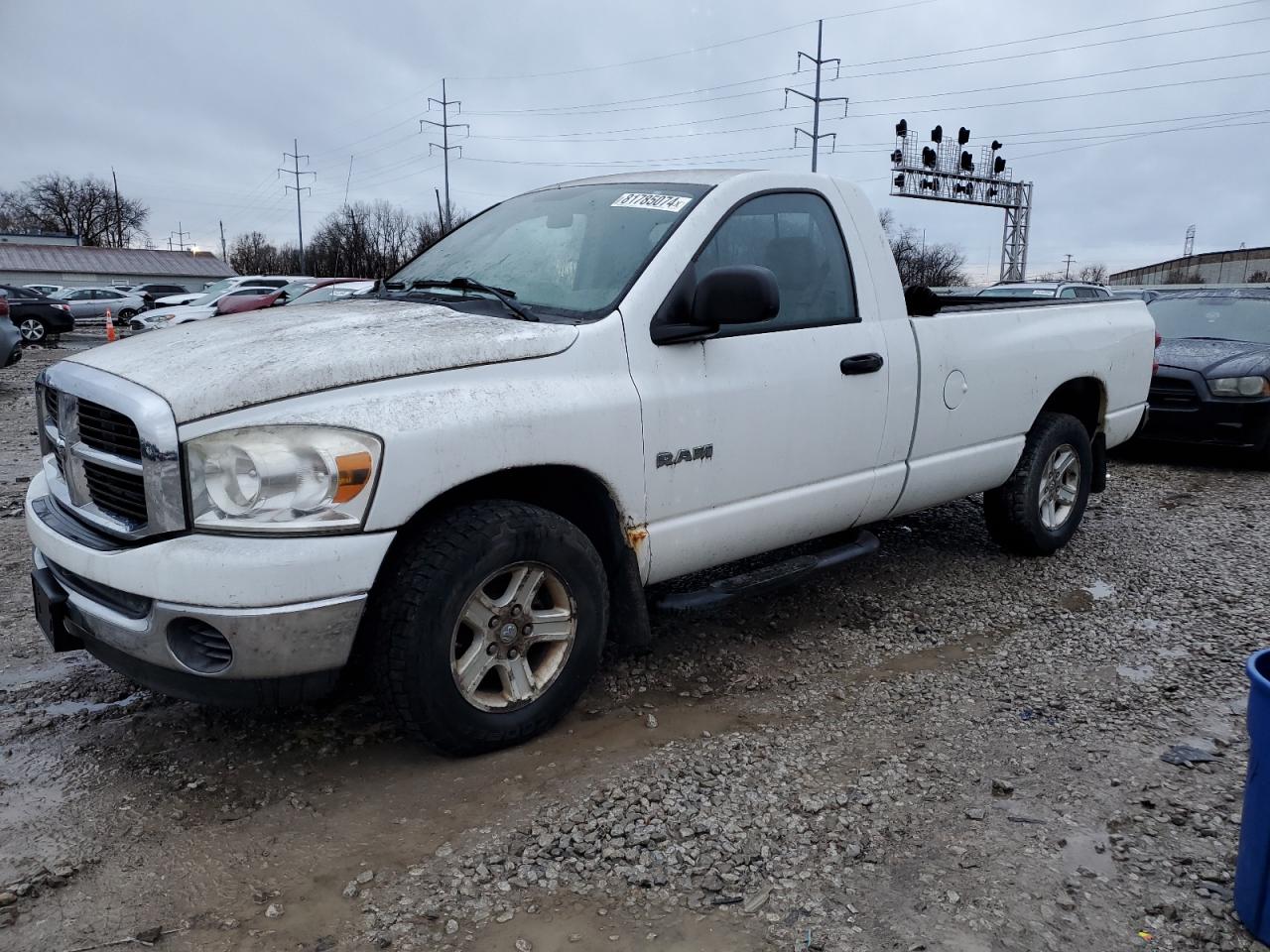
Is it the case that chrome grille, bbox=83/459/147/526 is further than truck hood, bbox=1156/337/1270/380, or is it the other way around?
truck hood, bbox=1156/337/1270/380

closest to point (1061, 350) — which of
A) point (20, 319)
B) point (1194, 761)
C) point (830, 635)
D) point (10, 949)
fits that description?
point (830, 635)

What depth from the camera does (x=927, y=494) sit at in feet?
14.8

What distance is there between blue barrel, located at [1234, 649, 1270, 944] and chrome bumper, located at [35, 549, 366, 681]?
2.28 m

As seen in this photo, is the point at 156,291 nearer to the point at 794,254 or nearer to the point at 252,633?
the point at 794,254

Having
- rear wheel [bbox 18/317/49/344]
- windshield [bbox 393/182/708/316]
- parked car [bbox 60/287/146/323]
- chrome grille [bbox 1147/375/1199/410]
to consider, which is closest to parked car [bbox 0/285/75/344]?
rear wheel [bbox 18/317/49/344]

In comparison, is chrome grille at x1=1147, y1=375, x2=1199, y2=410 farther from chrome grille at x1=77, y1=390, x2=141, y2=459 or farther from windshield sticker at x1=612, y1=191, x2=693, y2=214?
chrome grille at x1=77, y1=390, x2=141, y2=459

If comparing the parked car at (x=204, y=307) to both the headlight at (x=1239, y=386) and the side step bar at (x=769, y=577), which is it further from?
the side step bar at (x=769, y=577)

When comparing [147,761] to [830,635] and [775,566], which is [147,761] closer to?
[775,566]

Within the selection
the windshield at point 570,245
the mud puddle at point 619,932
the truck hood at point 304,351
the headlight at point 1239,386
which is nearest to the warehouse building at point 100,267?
the headlight at point 1239,386

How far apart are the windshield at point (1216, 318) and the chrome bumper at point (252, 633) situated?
9.46 metres

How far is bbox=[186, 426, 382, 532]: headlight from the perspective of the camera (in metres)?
2.57

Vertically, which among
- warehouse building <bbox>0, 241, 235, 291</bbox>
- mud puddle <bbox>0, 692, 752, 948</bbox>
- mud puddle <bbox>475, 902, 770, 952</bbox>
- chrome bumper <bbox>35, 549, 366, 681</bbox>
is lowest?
mud puddle <bbox>475, 902, 770, 952</bbox>

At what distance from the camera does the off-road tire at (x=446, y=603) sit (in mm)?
2771

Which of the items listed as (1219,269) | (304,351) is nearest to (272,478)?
(304,351)
